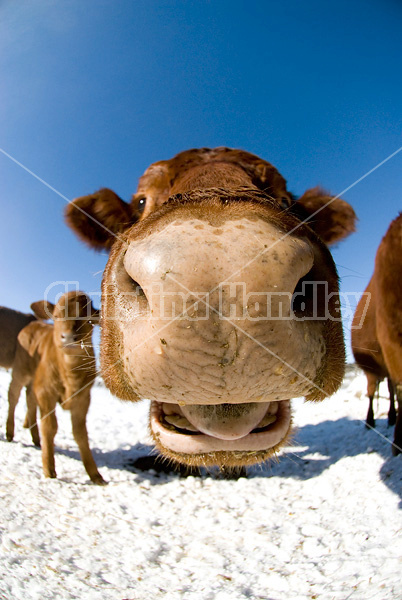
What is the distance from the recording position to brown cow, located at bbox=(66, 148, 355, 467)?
3.37 ft

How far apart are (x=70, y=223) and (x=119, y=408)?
7088 mm

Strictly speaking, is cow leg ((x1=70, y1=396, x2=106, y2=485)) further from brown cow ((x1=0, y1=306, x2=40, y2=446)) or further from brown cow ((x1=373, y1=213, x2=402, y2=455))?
brown cow ((x1=373, y1=213, x2=402, y2=455))

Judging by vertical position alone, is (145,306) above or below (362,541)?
above

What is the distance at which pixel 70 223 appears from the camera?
11.1 ft

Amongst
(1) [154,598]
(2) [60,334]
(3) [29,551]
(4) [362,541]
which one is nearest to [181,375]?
(1) [154,598]

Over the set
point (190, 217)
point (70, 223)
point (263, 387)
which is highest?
point (70, 223)

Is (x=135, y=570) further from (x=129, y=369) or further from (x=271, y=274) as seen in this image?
(x=271, y=274)

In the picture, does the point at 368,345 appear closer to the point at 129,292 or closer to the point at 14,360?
the point at 129,292

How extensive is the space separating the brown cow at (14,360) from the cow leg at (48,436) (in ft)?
3.50

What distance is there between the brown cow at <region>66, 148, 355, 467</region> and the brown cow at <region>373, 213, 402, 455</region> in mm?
1306

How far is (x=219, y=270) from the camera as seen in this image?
1.01m

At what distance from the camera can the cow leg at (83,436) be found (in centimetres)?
414

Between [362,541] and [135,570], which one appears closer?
[135,570]

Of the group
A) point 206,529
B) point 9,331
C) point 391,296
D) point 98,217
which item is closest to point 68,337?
point 98,217
